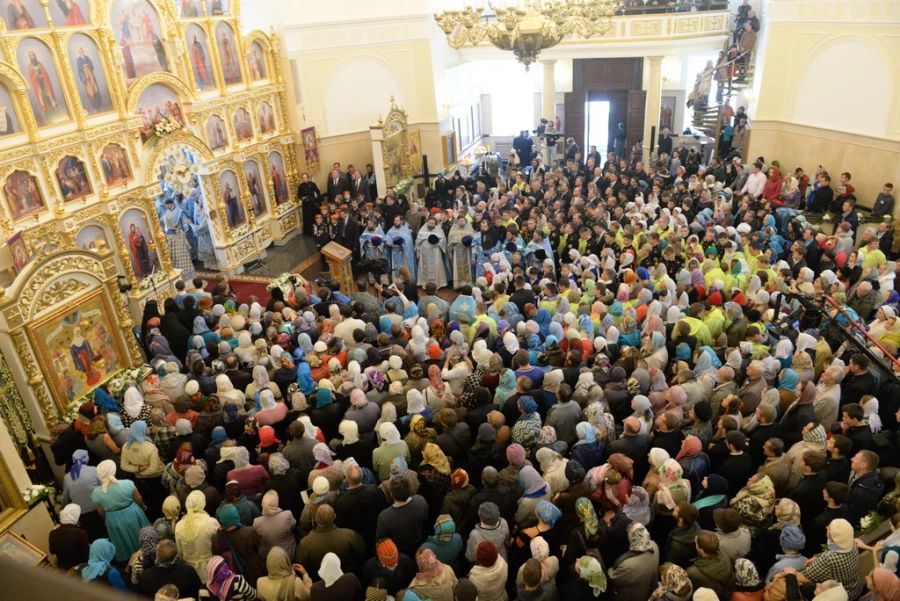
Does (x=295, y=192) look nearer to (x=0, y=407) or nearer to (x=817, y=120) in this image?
(x=0, y=407)

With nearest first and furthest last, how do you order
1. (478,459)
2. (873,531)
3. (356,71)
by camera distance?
(873,531) < (478,459) < (356,71)

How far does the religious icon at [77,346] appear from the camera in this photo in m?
8.27

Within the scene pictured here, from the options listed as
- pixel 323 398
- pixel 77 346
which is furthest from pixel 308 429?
pixel 77 346

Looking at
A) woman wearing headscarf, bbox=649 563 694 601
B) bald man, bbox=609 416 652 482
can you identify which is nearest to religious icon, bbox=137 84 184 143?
bald man, bbox=609 416 652 482

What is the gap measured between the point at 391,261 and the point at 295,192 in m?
5.63

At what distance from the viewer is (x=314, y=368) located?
7.88 m

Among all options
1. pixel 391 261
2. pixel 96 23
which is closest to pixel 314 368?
pixel 391 261

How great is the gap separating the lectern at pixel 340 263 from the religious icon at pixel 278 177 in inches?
208

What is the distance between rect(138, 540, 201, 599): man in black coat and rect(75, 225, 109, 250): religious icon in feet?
27.3

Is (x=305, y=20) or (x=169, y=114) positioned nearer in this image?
(x=169, y=114)

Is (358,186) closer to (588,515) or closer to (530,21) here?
(530,21)

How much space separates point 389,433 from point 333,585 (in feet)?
5.70

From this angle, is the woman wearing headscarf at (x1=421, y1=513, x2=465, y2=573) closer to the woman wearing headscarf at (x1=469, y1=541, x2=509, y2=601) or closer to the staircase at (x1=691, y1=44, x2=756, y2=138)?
the woman wearing headscarf at (x1=469, y1=541, x2=509, y2=601)

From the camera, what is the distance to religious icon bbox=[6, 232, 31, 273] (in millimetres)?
9969
